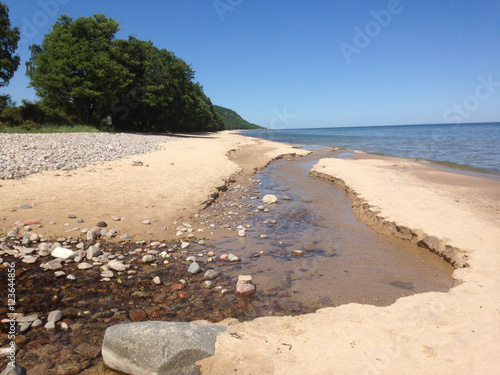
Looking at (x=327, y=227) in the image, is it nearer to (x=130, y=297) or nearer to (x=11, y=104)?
(x=130, y=297)

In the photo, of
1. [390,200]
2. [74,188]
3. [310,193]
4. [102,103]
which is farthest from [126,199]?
[102,103]

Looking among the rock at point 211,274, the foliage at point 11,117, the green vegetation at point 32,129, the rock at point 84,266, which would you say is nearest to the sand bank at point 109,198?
the rock at point 84,266

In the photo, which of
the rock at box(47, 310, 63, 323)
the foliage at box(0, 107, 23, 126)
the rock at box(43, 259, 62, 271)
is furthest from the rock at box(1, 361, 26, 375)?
the foliage at box(0, 107, 23, 126)

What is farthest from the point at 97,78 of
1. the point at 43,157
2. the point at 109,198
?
the point at 109,198

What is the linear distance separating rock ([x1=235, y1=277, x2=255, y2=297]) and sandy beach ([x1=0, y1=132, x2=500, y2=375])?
0.72 meters

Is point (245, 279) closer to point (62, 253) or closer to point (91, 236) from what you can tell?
point (62, 253)

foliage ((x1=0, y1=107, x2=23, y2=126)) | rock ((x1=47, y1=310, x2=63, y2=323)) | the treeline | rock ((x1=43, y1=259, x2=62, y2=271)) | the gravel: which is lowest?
rock ((x1=47, y1=310, x2=63, y2=323))

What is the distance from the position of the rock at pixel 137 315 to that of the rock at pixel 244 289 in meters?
1.31

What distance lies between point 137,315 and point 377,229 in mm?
6084

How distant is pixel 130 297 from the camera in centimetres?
416

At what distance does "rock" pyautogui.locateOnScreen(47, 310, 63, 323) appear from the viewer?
3481mm

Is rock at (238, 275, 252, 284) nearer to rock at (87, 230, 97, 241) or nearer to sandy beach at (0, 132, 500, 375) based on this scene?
sandy beach at (0, 132, 500, 375)

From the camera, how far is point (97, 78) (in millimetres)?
27547

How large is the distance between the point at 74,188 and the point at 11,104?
84.4 ft
